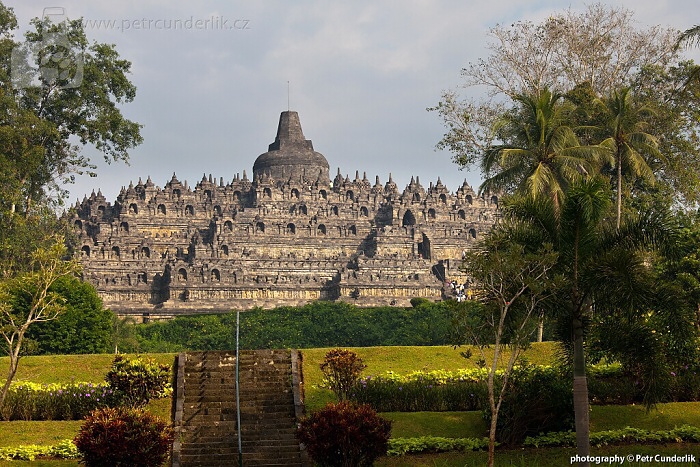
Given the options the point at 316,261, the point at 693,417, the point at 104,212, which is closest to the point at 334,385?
the point at 693,417

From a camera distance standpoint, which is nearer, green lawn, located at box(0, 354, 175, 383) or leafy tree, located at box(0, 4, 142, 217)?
green lawn, located at box(0, 354, 175, 383)

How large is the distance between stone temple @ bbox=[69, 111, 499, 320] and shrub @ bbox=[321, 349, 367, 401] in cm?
4897

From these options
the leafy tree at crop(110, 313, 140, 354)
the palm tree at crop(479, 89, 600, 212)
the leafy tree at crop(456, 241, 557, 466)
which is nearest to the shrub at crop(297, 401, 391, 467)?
the leafy tree at crop(456, 241, 557, 466)

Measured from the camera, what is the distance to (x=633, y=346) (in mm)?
24859

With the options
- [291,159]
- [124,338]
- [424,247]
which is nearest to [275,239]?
[424,247]

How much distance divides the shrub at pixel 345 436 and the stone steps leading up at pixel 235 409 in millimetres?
1906

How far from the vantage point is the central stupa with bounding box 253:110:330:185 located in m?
100

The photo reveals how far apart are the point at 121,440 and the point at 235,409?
5.65m

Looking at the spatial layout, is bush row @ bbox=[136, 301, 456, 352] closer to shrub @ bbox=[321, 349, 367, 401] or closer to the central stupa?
shrub @ bbox=[321, 349, 367, 401]

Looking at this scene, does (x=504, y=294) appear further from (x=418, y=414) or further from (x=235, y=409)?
(x=235, y=409)

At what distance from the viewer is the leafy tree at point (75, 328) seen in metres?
48.1

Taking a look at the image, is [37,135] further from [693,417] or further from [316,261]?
[316,261]

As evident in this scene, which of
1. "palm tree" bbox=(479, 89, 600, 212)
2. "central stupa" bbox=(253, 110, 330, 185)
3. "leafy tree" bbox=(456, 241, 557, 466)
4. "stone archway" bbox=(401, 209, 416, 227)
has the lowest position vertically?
"leafy tree" bbox=(456, 241, 557, 466)

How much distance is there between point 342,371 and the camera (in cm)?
2841
